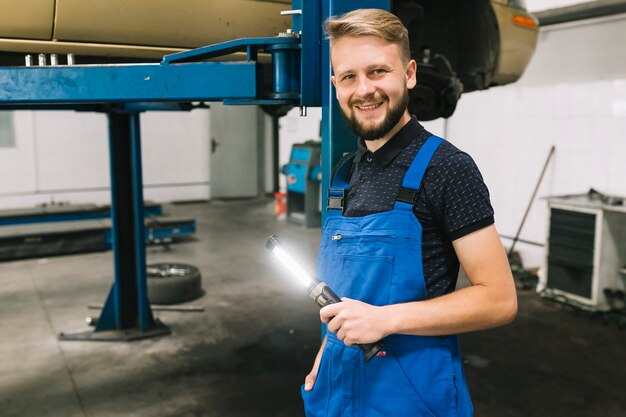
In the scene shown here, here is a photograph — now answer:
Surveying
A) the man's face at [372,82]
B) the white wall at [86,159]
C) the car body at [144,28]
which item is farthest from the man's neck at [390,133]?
the white wall at [86,159]

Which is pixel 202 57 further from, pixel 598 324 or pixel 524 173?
pixel 524 173

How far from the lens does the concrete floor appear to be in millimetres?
2947

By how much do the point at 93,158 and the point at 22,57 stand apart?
665 centimetres

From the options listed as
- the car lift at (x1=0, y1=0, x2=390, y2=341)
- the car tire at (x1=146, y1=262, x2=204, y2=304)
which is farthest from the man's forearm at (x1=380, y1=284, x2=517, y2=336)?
the car tire at (x1=146, y1=262, x2=204, y2=304)

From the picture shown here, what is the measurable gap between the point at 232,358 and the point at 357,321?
8.49ft

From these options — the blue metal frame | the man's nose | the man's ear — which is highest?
the man's ear

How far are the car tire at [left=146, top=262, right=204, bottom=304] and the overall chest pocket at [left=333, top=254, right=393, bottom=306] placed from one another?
3.48m

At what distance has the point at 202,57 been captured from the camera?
5.76 ft

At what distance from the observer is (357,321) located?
1.10 m

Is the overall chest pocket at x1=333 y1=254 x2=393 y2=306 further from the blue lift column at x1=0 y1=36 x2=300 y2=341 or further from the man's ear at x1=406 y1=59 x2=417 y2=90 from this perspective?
the blue lift column at x1=0 y1=36 x2=300 y2=341

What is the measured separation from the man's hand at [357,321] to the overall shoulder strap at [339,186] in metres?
0.28

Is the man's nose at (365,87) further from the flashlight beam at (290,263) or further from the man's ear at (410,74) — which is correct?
the flashlight beam at (290,263)

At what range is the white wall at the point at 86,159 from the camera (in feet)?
25.4

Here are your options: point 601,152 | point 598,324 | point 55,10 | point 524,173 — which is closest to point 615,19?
point 601,152
